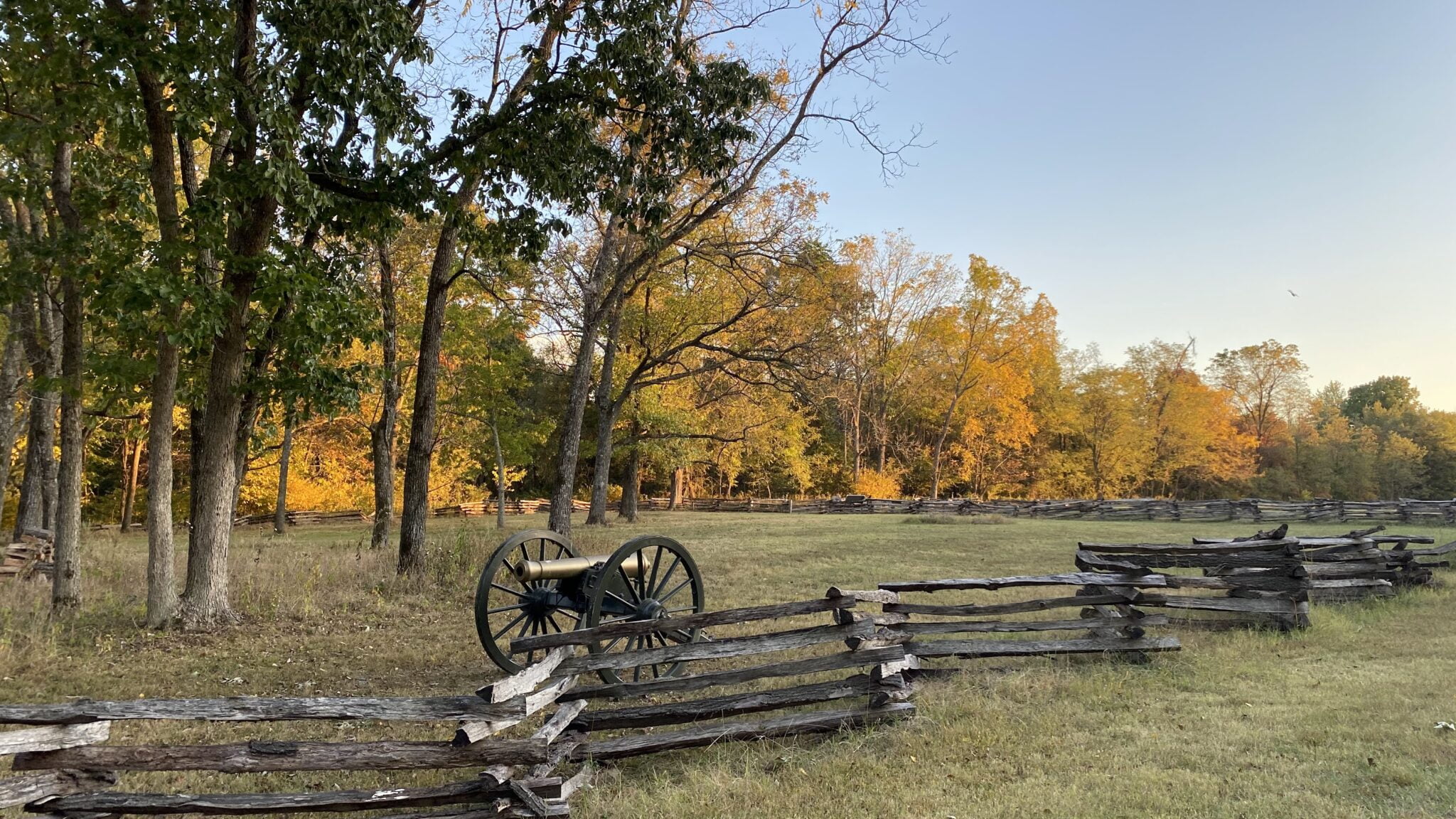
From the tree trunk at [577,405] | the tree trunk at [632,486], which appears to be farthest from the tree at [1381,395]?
the tree trunk at [577,405]

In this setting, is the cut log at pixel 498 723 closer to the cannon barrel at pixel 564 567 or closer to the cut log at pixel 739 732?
the cut log at pixel 739 732

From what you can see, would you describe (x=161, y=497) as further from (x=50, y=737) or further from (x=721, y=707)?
(x=721, y=707)

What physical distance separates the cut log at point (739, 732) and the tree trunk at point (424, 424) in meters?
6.92

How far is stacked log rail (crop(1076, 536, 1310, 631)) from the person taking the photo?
8211 mm

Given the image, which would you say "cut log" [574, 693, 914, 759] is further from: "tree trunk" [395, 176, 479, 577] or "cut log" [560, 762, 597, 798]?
"tree trunk" [395, 176, 479, 577]

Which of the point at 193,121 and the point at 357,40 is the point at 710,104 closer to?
the point at 357,40

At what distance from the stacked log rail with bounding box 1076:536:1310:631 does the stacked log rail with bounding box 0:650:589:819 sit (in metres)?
6.11

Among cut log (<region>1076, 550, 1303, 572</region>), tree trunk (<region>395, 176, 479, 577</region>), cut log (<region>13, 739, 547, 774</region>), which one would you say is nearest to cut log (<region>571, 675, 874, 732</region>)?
cut log (<region>13, 739, 547, 774</region>)

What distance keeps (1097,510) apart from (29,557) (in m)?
32.3

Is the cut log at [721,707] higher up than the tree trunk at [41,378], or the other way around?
the tree trunk at [41,378]

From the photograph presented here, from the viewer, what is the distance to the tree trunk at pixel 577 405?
14.4 metres

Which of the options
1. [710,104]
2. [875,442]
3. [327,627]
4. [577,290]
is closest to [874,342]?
[875,442]

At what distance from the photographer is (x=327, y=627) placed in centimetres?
855

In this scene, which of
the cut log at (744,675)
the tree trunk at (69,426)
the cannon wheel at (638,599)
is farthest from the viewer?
the tree trunk at (69,426)
